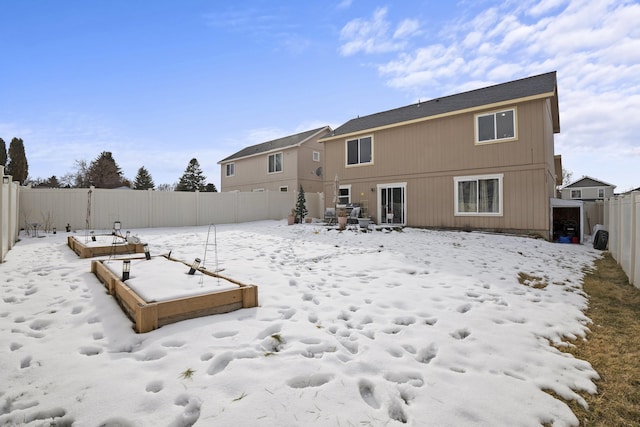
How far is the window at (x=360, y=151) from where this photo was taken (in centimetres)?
1493

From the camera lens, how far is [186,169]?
128ft

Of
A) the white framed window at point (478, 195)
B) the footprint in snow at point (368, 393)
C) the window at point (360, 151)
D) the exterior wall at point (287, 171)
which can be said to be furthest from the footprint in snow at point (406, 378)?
the exterior wall at point (287, 171)

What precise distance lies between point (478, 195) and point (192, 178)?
3591cm

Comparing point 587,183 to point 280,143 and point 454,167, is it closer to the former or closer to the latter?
point 454,167

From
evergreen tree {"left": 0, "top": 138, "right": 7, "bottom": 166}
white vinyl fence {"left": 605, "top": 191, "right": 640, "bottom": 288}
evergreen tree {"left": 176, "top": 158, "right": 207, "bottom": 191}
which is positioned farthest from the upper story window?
evergreen tree {"left": 176, "top": 158, "right": 207, "bottom": 191}

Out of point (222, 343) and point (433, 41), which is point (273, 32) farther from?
point (222, 343)

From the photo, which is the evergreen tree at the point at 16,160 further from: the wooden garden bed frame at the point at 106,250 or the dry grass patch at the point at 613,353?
the dry grass patch at the point at 613,353

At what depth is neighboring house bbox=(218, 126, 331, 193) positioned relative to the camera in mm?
20641

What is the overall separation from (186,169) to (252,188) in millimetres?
19964

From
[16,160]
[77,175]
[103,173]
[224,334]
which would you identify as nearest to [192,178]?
[103,173]

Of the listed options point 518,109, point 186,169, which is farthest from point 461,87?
point 186,169

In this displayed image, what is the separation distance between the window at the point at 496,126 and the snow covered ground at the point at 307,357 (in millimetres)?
8129

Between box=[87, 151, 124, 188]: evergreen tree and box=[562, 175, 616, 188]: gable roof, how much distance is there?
2277 inches

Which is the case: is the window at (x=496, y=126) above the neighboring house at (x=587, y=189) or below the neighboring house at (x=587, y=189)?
above
